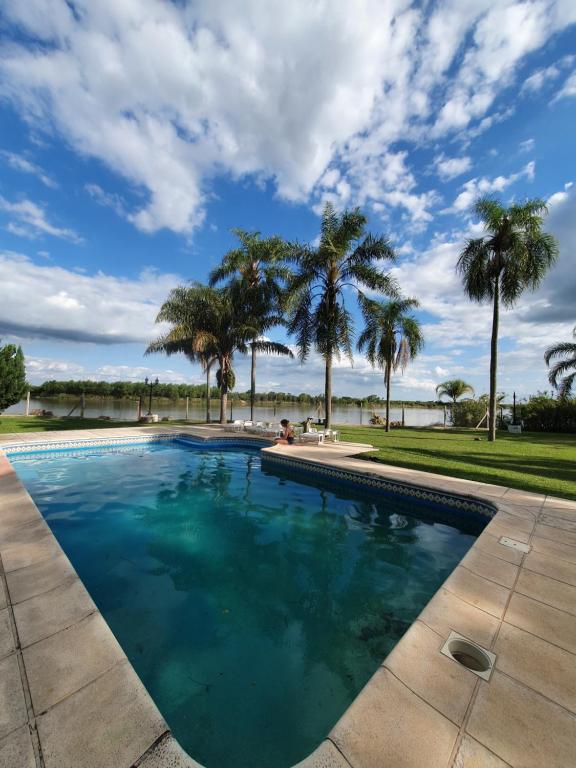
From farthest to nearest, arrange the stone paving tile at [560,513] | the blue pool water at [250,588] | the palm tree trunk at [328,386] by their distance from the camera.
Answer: the palm tree trunk at [328,386]
the stone paving tile at [560,513]
the blue pool water at [250,588]

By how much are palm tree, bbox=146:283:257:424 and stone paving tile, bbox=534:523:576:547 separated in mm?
15472

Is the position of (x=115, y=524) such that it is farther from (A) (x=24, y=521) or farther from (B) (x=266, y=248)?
(B) (x=266, y=248)

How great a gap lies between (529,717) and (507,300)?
16.2 metres

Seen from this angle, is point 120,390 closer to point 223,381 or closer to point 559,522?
point 223,381

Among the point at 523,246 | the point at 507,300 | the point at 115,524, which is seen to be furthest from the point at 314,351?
the point at 115,524

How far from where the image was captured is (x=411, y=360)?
1956 cm

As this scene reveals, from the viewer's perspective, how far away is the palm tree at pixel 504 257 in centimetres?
Result: 1357

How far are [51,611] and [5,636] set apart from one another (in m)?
0.31

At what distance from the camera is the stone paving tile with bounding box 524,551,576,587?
339 centimetres

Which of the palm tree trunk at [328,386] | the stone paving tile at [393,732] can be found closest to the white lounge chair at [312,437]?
the palm tree trunk at [328,386]

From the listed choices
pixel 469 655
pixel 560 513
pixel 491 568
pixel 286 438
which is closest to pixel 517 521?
pixel 560 513

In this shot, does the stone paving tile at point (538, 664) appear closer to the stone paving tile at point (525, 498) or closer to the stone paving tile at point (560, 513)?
the stone paving tile at point (560, 513)

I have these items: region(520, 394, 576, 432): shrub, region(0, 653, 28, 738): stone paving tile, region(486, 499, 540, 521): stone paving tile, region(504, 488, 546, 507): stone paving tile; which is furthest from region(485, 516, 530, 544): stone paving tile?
region(520, 394, 576, 432): shrub

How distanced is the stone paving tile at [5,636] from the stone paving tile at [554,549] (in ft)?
17.3
